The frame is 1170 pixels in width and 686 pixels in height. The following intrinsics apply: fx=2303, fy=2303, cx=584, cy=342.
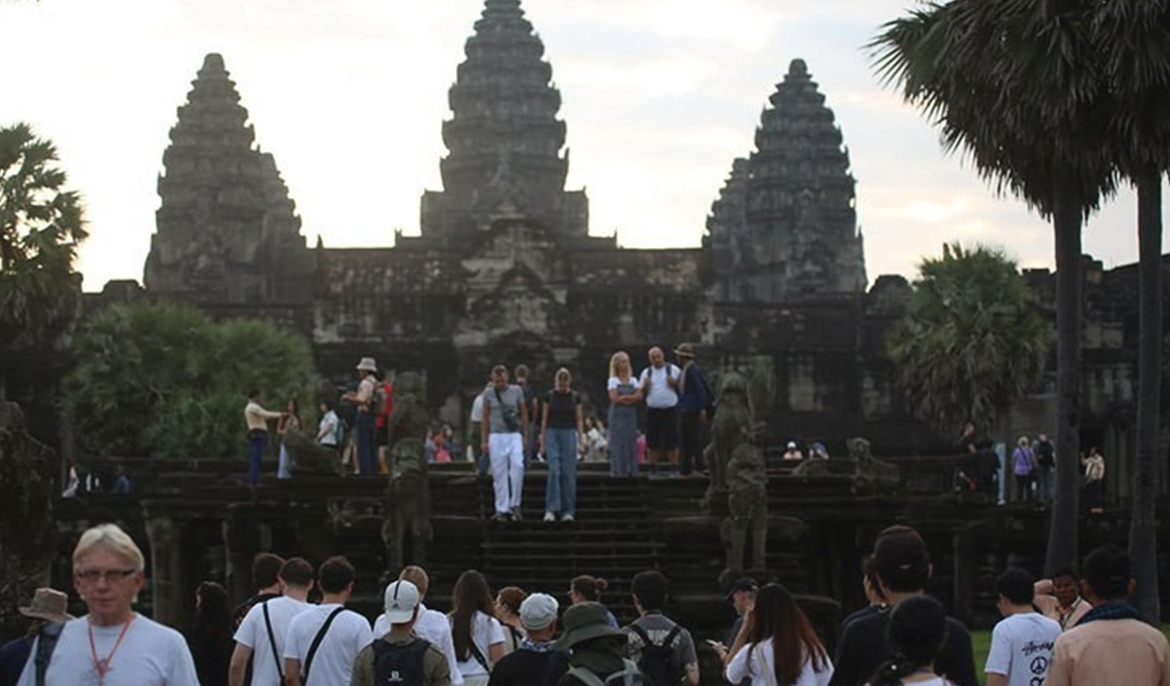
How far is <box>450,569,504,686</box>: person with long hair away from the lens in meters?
12.8

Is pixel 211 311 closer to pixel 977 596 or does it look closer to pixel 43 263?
pixel 43 263

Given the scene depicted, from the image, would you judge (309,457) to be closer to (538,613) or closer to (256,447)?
(256,447)

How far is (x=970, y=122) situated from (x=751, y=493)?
5.09 meters

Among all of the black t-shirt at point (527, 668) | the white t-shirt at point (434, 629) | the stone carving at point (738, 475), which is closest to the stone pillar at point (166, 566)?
the stone carving at point (738, 475)

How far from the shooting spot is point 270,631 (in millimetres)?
11305

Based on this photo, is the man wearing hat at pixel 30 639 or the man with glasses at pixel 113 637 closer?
the man with glasses at pixel 113 637

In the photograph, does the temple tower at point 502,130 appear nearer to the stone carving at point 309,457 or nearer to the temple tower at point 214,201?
the temple tower at point 214,201

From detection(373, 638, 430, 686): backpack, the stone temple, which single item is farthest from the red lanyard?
the stone temple

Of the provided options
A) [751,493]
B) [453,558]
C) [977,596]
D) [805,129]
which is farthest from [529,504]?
[805,129]

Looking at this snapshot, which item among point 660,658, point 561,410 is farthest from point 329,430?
point 660,658

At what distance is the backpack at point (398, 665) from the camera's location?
34.8 feet

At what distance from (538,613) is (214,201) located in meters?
75.8

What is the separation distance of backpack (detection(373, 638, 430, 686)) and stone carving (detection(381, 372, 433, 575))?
10756mm

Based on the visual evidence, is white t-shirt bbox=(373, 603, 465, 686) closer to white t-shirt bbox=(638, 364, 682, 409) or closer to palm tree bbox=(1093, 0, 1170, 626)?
palm tree bbox=(1093, 0, 1170, 626)
